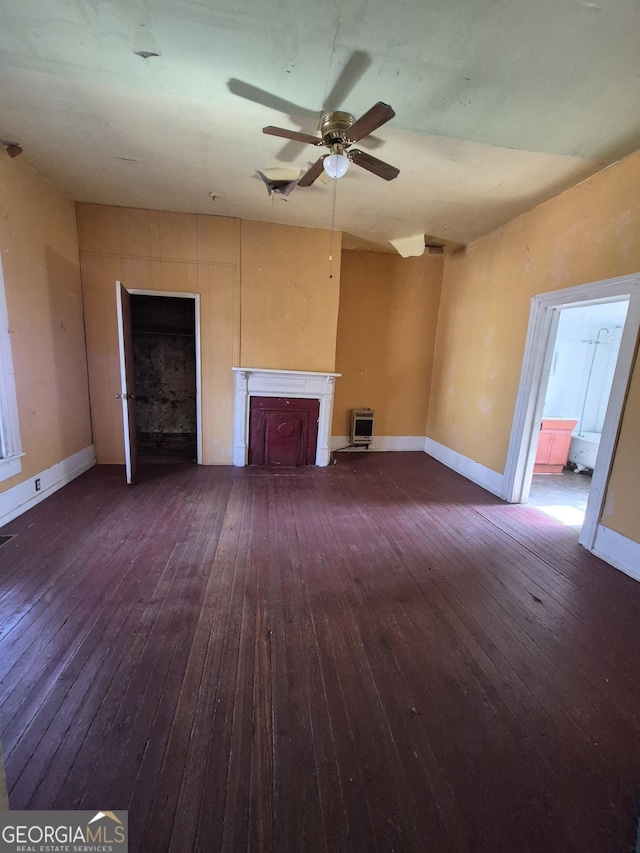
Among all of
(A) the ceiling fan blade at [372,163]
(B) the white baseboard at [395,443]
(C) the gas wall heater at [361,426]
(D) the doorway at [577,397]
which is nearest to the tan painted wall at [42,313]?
(A) the ceiling fan blade at [372,163]

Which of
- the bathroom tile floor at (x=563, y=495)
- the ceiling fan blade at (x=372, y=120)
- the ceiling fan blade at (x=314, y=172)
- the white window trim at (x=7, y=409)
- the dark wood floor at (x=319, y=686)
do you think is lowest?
the dark wood floor at (x=319, y=686)

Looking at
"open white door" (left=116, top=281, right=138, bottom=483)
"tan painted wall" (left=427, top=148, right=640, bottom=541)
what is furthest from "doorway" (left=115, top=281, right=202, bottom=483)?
"tan painted wall" (left=427, top=148, right=640, bottom=541)

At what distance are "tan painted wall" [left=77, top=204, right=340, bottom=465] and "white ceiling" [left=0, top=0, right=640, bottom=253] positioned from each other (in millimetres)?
710

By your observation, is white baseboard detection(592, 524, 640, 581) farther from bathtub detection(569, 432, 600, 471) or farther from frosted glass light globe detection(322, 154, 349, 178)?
frosted glass light globe detection(322, 154, 349, 178)

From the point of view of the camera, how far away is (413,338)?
516 cm

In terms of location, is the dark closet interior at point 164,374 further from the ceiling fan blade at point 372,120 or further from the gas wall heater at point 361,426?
the ceiling fan blade at point 372,120

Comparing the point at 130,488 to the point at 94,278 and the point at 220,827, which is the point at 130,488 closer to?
the point at 94,278

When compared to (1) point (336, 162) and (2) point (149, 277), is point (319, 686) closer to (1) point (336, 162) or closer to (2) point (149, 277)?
(1) point (336, 162)

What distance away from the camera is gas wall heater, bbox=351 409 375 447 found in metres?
5.10

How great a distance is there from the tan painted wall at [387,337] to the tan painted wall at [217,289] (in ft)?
2.48

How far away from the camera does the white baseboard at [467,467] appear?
378cm

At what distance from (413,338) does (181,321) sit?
11.3 feet

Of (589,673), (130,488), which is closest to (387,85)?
(589,673)

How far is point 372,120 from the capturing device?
1.79 metres
